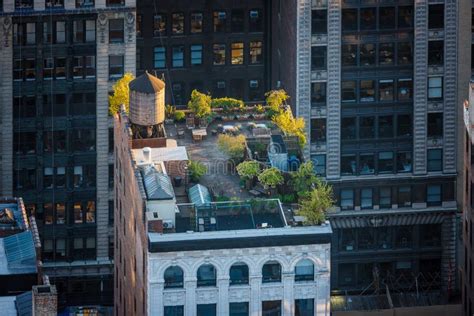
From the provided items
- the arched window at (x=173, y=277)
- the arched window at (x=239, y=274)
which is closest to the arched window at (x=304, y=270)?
the arched window at (x=239, y=274)

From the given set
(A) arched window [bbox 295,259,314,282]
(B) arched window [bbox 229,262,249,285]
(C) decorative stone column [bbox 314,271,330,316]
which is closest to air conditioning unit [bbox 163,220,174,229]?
(B) arched window [bbox 229,262,249,285]

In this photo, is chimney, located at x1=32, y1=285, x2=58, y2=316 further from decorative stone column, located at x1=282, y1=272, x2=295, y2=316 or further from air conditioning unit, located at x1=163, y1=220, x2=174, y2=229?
decorative stone column, located at x1=282, y1=272, x2=295, y2=316

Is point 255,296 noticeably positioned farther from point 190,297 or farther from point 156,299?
point 156,299

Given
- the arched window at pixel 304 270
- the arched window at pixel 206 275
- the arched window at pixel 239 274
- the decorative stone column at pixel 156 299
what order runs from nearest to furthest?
1. the decorative stone column at pixel 156 299
2. the arched window at pixel 206 275
3. the arched window at pixel 239 274
4. the arched window at pixel 304 270

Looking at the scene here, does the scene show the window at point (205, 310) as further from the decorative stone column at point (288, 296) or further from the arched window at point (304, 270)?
the arched window at point (304, 270)
